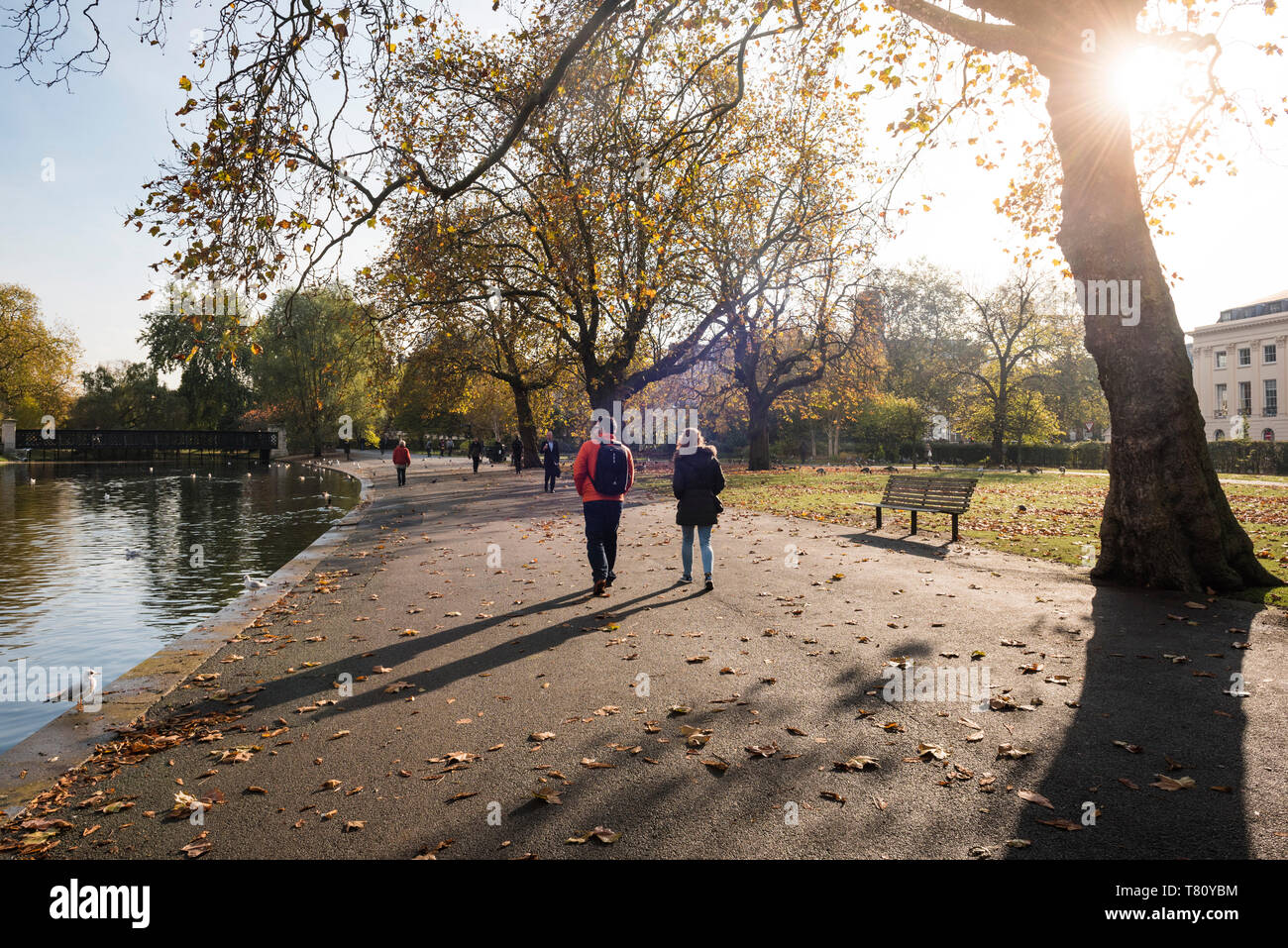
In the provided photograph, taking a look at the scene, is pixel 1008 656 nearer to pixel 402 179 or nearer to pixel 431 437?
pixel 402 179

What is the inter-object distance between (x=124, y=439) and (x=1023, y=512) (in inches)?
2928

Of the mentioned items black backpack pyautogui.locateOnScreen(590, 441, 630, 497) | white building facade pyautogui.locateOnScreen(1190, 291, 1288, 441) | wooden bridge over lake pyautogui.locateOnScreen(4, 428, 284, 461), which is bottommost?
black backpack pyautogui.locateOnScreen(590, 441, 630, 497)

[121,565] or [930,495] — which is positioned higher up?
[930,495]

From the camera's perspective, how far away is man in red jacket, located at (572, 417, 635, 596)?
8836 millimetres

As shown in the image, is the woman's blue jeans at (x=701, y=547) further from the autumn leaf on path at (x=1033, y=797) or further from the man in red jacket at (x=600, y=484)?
the autumn leaf on path at (x=1033, y=797)

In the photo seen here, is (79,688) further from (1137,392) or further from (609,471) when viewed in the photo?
(1137,392)

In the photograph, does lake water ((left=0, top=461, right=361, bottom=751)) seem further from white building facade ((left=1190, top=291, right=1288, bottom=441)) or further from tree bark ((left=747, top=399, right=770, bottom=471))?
white building facade ((left=1190, top=291, right=1288, bottom=441))

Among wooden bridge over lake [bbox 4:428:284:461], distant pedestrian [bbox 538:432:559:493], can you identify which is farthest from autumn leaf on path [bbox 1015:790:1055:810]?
wooden bridge over lake [bbox 4:428:284:461]

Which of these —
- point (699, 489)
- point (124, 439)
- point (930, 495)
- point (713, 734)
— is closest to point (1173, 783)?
point (713, 734)

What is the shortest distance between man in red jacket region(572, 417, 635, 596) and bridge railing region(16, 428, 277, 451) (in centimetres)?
6346

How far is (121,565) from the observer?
12.8m

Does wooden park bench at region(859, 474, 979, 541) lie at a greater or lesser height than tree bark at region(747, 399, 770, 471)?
lesser

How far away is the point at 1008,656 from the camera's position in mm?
6164

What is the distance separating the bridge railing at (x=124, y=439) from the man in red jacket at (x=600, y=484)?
63.5 meters
